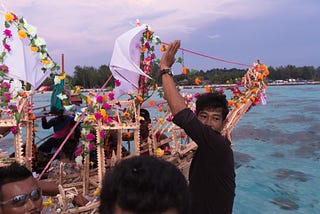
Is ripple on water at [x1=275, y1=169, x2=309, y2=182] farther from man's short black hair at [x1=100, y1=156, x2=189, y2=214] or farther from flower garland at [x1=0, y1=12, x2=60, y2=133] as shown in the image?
man's short black hair at [x1=100, y1=156, x2=189, y2=214]

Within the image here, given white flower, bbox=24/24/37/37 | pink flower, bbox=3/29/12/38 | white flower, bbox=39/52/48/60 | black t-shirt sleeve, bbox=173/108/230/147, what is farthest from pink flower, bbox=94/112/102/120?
black t-shirt sleeve, bbox=173/108/230/147

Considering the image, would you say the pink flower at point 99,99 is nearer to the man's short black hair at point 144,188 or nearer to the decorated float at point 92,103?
the decorated float at point 92,103

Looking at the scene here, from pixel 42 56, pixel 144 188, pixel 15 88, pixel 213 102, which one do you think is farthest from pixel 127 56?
pixel 144 188

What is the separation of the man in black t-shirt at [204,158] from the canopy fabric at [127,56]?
2.84 metres

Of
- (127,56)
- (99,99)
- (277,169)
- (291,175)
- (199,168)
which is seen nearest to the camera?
(199,168)

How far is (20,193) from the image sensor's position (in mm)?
1792

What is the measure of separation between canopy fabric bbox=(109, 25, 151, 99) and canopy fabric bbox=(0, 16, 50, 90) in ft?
3.96

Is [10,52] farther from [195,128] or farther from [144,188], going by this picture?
[144,188]

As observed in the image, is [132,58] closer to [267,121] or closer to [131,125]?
[131,125]

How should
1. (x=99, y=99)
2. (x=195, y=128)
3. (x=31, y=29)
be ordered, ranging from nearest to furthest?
(x=195, y=128) < (x=31, y=29) < (x=99, y=99)

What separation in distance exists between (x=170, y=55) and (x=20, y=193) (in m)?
1.07

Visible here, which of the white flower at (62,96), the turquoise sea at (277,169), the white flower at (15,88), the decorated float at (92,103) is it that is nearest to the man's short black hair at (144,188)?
the decorated float at (92,103)

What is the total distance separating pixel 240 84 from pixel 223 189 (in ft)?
Result: 15.3

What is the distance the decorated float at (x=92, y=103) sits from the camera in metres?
3.58
